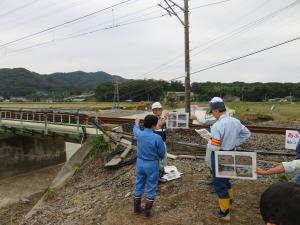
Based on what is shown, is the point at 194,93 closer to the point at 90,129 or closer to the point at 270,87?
the point at 270,87

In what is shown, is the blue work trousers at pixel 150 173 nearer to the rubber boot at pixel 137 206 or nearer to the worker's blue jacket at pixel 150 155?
the worker's blue jacket at pixel 150 155

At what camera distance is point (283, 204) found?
5.23 ft

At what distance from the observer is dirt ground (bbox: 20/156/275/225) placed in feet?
21.2

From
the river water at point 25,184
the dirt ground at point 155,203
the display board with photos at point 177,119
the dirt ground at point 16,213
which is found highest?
the display board with photos at point 177,119

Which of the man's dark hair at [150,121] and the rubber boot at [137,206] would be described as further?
the rubber boot at [137,206]

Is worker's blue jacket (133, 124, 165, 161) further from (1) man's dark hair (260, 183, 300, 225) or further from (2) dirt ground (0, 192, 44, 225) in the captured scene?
(2) dirt ground (0, 192, 44, 225)

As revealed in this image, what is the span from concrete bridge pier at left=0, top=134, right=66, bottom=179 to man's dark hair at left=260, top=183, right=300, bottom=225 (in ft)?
79.3

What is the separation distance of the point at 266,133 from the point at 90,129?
802 centimetres

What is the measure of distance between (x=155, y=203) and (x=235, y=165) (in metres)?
2.34

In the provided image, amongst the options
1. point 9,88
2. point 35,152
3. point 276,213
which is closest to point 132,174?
point 276,213

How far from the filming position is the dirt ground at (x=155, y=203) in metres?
6.46

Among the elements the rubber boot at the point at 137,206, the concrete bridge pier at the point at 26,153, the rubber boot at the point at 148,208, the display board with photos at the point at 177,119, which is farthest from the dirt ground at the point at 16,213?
the concrete bridge pier at the point at 26,153

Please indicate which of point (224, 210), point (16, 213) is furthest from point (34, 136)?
point (224, 210)

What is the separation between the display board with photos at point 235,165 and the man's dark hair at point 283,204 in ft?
13.0
